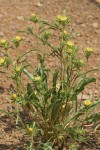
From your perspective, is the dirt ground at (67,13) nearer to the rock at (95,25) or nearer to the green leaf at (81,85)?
the rock at (95,25)

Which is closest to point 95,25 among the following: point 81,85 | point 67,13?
point 67,13

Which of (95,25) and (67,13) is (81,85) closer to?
(95,25)

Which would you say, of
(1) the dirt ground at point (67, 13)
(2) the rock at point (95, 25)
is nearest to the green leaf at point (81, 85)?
(1) the dirt ground at point (67, 13)

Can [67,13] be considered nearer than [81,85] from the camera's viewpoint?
No

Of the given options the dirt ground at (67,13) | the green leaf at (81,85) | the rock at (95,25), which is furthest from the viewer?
the rock at (95,25)

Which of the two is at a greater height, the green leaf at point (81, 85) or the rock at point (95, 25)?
the rock at point (95, 25)

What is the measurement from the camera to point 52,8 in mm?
3609

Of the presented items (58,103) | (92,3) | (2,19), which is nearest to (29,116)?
(58,103)

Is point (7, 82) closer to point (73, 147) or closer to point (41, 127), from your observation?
point (41, 127)

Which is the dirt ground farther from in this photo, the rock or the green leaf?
the green leaf

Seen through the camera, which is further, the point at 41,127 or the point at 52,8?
the point at 52,8

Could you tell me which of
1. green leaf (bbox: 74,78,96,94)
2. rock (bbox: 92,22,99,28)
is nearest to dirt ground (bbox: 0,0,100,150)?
rock (bbox: 92,22,99,28)

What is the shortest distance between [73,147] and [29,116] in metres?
0.43

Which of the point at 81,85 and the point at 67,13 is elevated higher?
the point at 67,13
